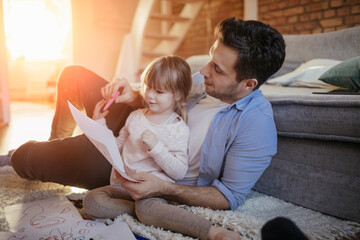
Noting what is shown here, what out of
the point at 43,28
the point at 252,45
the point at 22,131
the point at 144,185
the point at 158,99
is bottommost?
the point at 22,131

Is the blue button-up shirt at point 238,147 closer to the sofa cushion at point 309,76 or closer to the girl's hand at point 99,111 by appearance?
the girl's hand at point 99,111

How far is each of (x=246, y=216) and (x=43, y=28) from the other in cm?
532

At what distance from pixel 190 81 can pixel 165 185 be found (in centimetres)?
39

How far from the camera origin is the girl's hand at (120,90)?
1.16 metres

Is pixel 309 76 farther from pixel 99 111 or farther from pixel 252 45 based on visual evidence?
pixel 99 111

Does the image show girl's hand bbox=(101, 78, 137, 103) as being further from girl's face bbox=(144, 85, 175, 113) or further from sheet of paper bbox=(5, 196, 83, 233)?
sheet of paper bbox=(5, 196, 83, 233)

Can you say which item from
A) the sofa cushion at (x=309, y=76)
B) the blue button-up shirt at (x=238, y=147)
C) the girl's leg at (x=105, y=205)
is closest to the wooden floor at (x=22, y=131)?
the girl's leg at (x=105, y=205)

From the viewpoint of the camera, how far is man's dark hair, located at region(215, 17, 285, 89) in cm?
100

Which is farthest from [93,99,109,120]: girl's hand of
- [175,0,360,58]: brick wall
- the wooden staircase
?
[175,0,360,58]: brick wall

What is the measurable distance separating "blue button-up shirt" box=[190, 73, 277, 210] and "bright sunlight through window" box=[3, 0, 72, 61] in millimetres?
3796

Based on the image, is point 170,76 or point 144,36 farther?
point 144,36

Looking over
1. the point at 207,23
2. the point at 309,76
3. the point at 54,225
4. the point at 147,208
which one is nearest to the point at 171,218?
the point at 147,208

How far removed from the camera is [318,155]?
1.07 m

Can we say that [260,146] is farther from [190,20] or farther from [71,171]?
[190,20]
